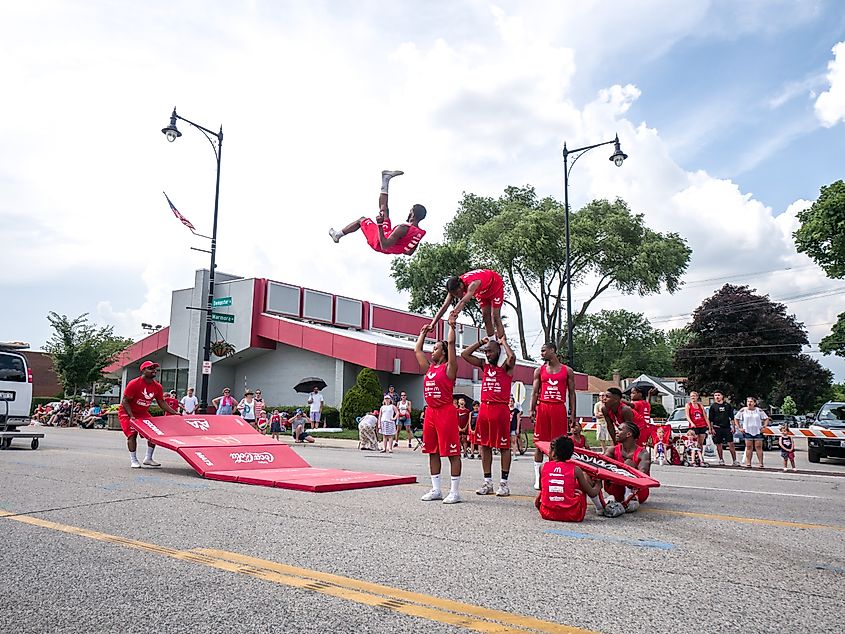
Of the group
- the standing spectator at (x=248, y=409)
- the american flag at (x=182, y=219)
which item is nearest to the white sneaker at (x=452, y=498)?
the standing spectator at (x=248, y=409)

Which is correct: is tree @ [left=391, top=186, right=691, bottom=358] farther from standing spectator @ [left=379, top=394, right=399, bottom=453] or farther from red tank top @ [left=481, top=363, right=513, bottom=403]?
red tank top @ [left=481, top=363, right=513, bottom=403]

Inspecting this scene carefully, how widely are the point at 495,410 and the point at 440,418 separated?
75cm

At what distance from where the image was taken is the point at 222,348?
36.7m

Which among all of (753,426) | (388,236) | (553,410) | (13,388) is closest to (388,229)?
(388,236)

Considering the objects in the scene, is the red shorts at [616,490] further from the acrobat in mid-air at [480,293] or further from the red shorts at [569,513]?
the acrobat in mid-air at [480,293]

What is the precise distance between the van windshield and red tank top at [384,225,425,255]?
12.3 metres

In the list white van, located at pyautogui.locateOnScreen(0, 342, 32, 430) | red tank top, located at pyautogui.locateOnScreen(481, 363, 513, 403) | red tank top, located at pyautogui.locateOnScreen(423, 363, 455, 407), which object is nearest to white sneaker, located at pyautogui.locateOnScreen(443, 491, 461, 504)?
red tank top, located at pyautogui.locateOnScreen(423, 363, 455, 407)

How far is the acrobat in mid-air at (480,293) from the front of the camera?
8.54 meters

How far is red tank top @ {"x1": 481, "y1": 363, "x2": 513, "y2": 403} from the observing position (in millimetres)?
8703

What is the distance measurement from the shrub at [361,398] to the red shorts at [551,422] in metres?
22.7

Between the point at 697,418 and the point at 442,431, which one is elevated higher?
the point at 697,418

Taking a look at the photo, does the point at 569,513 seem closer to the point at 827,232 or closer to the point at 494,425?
the point at 494,425

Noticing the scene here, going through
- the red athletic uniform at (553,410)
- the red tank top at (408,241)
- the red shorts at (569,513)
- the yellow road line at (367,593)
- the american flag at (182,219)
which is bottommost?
the yellow road line at (367,593)

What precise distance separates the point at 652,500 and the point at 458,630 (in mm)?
6191
